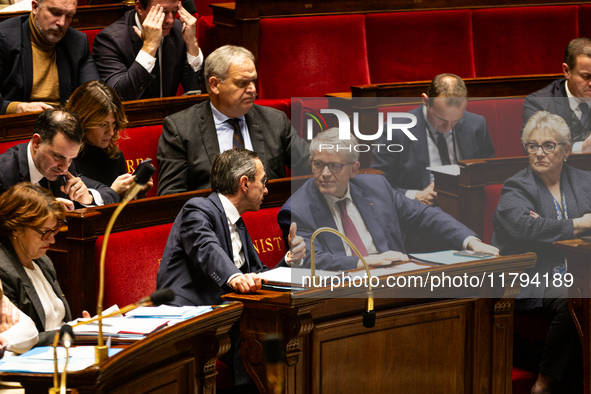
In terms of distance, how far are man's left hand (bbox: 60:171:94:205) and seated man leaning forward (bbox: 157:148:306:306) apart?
0.70 feet

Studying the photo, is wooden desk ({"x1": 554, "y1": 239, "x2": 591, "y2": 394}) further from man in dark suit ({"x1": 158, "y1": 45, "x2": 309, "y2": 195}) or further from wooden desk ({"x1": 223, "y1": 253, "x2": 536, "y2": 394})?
→ man in dark suit ({"x1": 158, "y1": 45, "x2": 309, "y2": 195})

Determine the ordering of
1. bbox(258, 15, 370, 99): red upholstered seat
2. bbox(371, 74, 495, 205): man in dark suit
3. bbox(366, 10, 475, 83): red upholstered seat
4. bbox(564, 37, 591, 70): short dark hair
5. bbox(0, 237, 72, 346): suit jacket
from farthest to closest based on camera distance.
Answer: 1. bbox(366, 10, 475, 83): red upholstered seat
2. bbox(258, 15, 370, 99): red upholstered seat
3. bbox(564, 37, 591, 70): short dark hair
4. bbox(371, 74, 495, 205): man in dark suit
5. bbox(0, 237, 72, 346): suit jacket

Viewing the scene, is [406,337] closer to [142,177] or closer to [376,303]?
[376,303]

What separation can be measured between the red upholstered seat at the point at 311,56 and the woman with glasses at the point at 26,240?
129 cm

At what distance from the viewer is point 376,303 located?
1.31 m

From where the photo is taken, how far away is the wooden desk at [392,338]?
1.21 m

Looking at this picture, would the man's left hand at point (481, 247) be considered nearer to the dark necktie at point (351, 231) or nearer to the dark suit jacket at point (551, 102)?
the dark necktie at point (351, 231)

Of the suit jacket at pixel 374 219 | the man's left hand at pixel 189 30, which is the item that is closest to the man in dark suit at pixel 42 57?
the man's left hand at pixel 189 30

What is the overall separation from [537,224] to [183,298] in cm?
65

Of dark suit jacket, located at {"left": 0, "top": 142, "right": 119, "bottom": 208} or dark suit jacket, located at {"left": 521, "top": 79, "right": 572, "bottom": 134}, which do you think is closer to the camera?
dark suit jacket, located at {"left": 0, "top": 142, "right": 119, "bottom": 208}

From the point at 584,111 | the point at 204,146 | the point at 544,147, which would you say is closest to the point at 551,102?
the point at 584,111

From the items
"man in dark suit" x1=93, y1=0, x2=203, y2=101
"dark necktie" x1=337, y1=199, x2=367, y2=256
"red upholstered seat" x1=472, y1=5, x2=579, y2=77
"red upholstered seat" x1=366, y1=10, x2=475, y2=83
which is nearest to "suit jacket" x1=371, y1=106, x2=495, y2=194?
"dark necktie" x1=337, y1=199, x2=367, y2=256

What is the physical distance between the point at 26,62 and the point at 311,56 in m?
0.89

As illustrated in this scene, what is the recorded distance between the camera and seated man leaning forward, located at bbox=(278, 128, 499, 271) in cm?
126
